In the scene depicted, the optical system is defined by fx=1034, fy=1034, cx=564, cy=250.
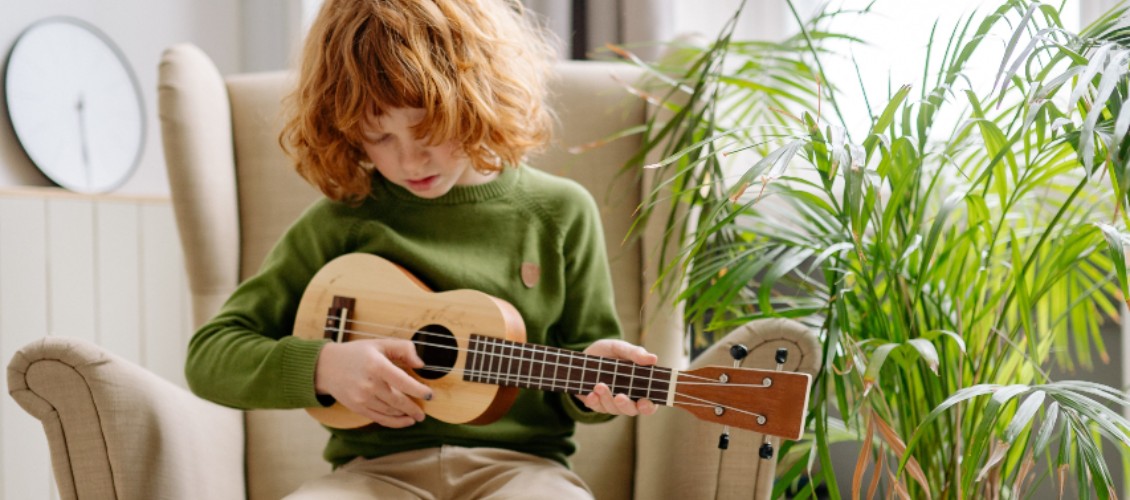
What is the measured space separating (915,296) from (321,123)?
705 millimetres

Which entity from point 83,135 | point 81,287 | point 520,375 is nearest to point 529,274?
point 520,375

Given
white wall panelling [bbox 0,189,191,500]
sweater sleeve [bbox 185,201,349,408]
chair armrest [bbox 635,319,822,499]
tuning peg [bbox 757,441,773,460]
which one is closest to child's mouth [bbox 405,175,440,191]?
sweater sleeve [bbox 185,201,349,408]

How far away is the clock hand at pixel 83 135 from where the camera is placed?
2.07 m

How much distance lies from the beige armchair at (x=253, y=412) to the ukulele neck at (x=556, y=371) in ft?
0.39

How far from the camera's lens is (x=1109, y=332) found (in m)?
1.90

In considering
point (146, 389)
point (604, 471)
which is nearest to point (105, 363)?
point (146, 389)

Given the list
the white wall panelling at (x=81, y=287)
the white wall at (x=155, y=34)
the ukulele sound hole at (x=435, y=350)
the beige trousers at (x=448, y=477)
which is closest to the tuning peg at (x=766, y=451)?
the beige trousers at (x=448, y=477)

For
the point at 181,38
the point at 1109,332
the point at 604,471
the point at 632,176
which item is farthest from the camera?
the point at 181,38

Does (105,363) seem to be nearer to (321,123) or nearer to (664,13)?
(321,123)

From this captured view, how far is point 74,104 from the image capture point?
2.06 meters

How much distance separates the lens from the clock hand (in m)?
2.07

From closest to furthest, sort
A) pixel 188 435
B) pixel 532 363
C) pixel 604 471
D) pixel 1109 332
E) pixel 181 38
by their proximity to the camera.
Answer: pixel 532 363 → pixel 188 435 → pixel 604 471 → pixel 1109 332 → pixel 181 38

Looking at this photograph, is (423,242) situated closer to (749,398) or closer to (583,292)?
(583,292)

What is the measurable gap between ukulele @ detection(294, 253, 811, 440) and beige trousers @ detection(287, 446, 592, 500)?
0.06 meters
